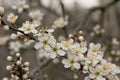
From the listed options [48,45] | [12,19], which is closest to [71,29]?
[12,19]

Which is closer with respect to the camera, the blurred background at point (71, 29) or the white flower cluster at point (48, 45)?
the white flower cluster at point (48, 45)

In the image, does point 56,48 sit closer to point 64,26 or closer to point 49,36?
point 49,36

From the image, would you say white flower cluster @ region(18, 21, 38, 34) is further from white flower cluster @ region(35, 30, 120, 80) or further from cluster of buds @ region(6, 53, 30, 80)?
cluster of buds @ region(6, 53, 30, 80)

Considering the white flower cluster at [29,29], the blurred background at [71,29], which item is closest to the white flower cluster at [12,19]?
the white flower cluster at [29,29]

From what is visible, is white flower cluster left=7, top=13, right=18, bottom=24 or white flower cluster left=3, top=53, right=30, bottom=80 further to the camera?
white flower cluster left=7, top=13, right=18, bottom=24

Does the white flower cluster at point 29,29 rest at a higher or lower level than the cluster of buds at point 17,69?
higher

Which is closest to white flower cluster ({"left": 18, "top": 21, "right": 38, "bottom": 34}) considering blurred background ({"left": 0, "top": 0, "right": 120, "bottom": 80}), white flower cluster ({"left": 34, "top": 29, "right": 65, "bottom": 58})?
white flower cluster ({"left": 34, "top": 29, "right": 65, "bottom": 58})

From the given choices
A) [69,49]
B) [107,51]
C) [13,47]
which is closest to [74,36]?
[69,49]

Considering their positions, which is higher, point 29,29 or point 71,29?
point 71,29

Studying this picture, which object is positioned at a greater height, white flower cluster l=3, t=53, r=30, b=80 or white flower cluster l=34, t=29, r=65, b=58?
white flower cluster l=34, t=29, r=65, b=58

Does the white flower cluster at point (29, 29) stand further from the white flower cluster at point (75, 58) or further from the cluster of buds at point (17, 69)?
the cluster of buds at point (17, 69)

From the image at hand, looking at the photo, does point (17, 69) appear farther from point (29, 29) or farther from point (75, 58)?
point (75, 58)
